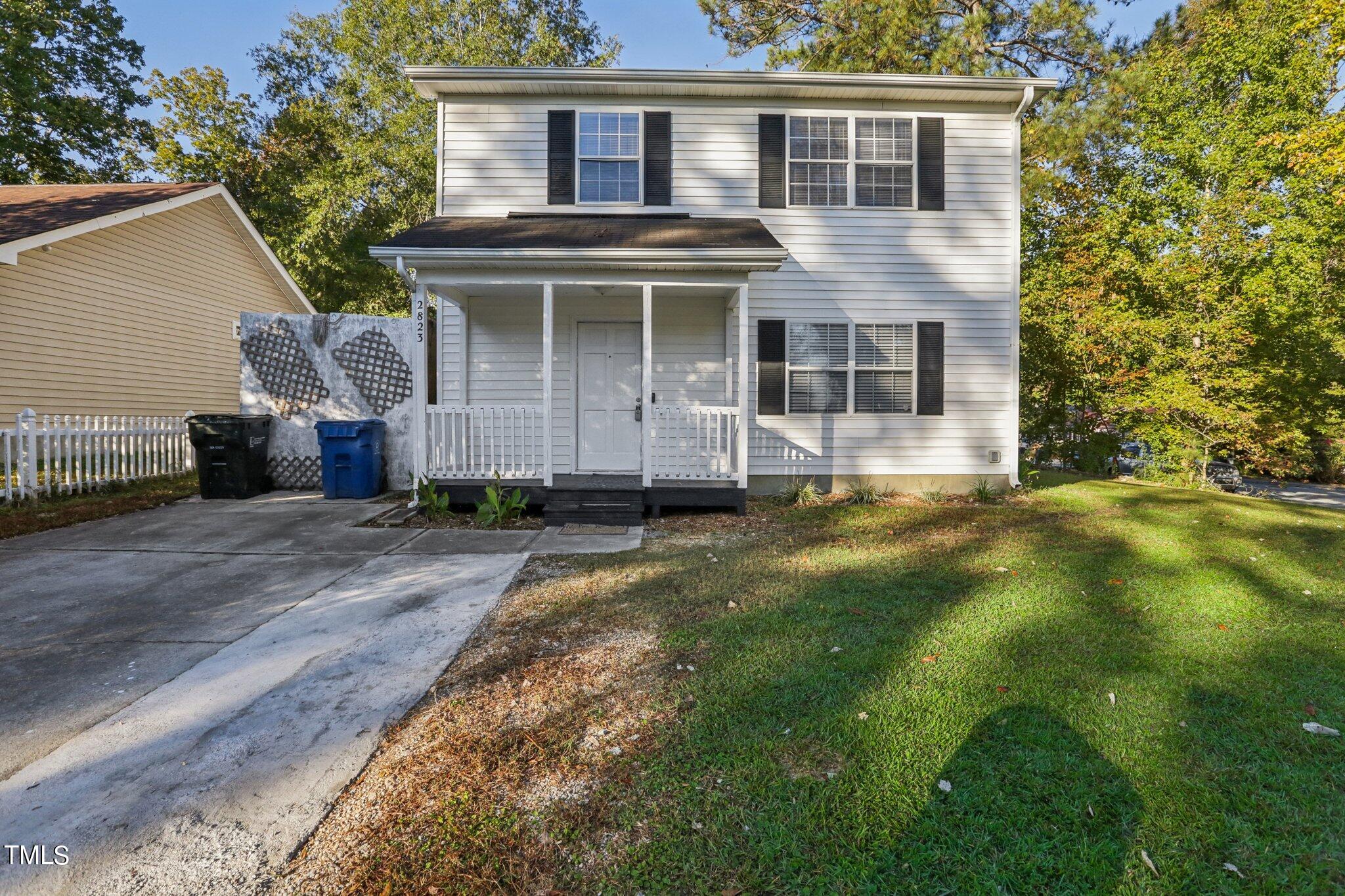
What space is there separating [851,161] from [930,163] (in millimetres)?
1129

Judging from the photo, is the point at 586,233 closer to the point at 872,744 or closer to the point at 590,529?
the point at 590,529

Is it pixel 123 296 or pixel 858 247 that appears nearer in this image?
pixel 858 247

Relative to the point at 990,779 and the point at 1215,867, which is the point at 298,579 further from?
the point at 1215,867

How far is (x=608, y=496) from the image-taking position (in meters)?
6.71

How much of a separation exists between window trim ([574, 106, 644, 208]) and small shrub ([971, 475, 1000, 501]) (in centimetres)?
618

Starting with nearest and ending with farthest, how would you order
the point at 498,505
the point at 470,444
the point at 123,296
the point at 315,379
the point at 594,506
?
the point at 498,505, the point at 594,506, the point at 470,444, the point at 315,379, the point at 123,296

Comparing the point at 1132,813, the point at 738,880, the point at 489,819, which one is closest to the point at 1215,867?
the point at 1132,813

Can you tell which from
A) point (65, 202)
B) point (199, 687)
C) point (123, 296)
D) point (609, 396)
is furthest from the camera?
point (123, 296)

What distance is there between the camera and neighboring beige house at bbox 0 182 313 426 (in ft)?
30.9

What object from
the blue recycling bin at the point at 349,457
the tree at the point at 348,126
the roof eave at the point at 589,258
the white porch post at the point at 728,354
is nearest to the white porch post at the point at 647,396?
the roof eave at the point at 589,258

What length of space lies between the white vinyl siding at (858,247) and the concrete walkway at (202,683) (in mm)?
4340

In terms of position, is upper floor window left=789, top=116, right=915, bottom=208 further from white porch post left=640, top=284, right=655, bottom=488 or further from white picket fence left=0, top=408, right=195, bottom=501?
white picket fence left=0, top=408, right=195, bottom=501

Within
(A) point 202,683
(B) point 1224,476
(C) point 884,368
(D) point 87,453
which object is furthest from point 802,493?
(D) point 87,453

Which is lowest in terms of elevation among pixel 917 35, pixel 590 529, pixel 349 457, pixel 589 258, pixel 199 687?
pixel 199 687
